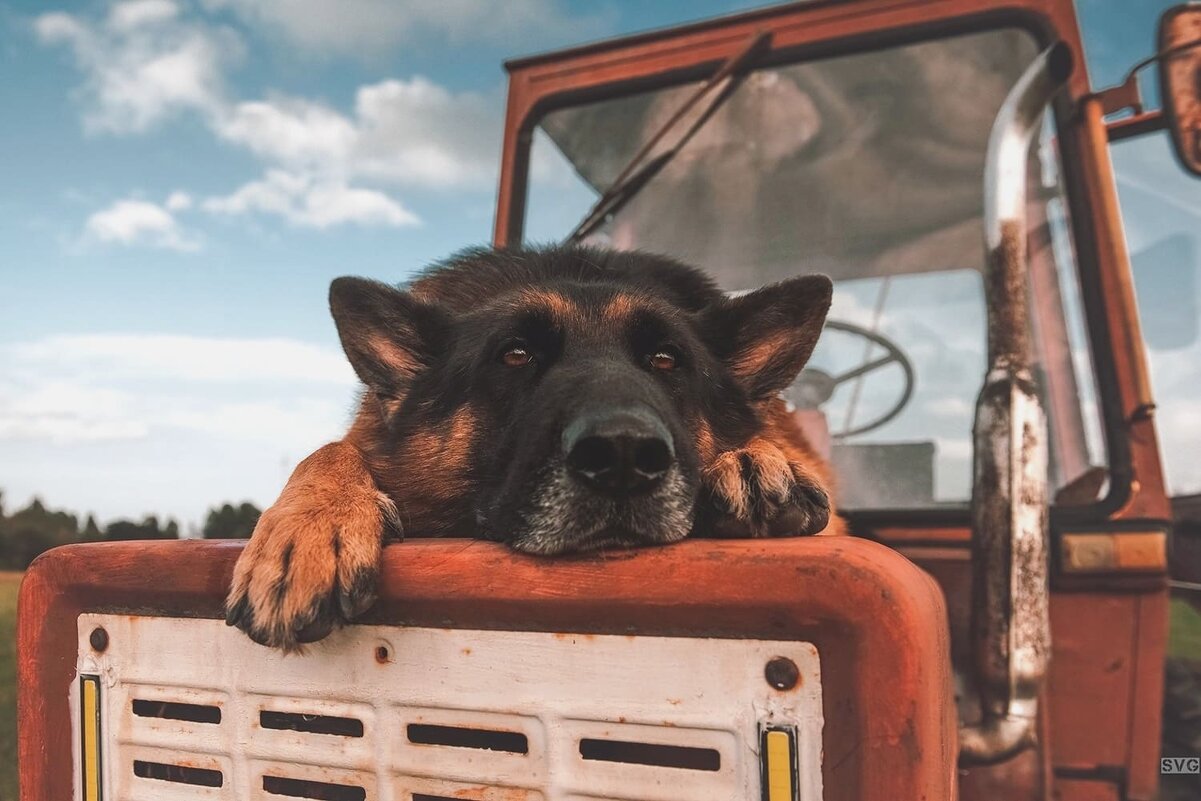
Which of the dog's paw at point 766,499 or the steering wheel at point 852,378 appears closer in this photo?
the dog's paw at point 766,499

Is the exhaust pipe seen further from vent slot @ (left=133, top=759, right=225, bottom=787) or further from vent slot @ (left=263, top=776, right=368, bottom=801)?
vent slot @ (left=133, top=759, right=225, bottom=787)

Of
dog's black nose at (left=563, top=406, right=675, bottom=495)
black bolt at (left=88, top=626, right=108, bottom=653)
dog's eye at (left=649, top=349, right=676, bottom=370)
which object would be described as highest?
dog's eye at (left=649, top=349, right=676, bottom=370)

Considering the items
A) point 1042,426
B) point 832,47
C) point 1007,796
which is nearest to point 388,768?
point 1042,426

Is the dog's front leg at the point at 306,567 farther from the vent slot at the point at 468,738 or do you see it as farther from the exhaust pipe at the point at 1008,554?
the exhaust pipe at the point at 1008,554

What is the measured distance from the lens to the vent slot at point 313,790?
4.22 ft

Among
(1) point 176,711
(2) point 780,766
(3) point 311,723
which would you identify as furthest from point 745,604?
(1) point 176,711

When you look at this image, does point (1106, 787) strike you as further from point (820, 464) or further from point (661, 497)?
point (661, 497)

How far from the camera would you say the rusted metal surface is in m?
1.03

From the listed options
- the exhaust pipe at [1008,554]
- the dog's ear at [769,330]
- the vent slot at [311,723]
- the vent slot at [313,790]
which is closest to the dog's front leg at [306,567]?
the vent slot at [311,723]

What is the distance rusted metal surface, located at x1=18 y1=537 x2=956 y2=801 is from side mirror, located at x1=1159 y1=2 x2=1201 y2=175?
1.84 metres

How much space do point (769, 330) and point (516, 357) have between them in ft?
2.38

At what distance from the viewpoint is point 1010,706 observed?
1.87 m

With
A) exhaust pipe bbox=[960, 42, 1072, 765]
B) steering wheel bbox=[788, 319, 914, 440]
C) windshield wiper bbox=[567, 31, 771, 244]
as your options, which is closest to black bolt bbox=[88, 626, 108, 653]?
exhaust pipe bbox=[960, 42, 1072, 765]

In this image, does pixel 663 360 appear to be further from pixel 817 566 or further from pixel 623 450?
pixel 817 566
